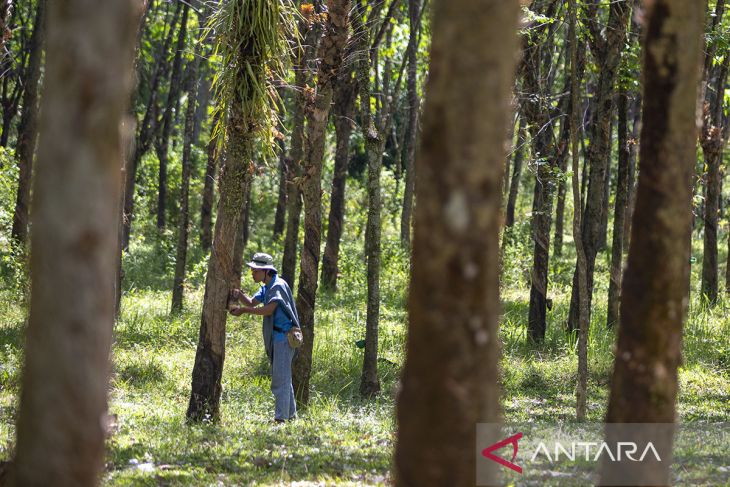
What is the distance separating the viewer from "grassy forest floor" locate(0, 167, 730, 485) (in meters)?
7.10

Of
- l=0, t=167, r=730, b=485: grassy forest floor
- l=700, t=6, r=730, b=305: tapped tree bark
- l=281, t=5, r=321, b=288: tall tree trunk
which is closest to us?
A: l=0, t=167, r=730, b=485: grassy forest floor

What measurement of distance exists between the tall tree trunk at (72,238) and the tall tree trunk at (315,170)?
6465 millimetres

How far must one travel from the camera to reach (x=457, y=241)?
331 cm

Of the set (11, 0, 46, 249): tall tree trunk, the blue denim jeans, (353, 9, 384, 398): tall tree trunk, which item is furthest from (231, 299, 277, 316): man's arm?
(11, 0, 46, 249): tall tree trunk

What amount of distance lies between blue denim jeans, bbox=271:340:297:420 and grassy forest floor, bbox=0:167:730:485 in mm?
217

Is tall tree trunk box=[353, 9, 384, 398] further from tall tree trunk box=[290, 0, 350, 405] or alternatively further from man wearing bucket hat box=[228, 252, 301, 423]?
man wearing bucket hat box=[228, 252, 301, 423]

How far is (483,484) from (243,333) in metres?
10.5

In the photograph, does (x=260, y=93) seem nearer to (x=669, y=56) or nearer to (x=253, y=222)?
(x=669, y=56)

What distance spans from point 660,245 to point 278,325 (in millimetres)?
6072

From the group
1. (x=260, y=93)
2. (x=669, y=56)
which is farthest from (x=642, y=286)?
(x=260, y=93)

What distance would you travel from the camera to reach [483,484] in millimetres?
3742

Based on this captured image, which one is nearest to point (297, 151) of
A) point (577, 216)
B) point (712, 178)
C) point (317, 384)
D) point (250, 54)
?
point (317, 384)

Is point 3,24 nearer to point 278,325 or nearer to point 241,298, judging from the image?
point 241,298

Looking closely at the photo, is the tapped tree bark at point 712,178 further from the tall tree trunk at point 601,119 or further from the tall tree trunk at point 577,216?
the tall tree trunk at point 577,216
